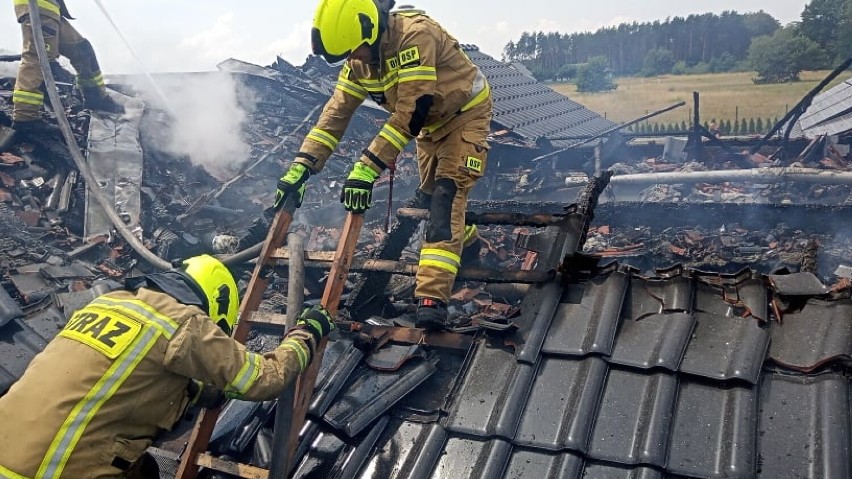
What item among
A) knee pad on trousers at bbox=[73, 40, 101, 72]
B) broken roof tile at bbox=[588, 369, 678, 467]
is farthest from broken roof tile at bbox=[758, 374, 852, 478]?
knee pad on trousers at bbox=[73, 40, 101, 72]

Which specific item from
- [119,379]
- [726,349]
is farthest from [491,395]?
[119,379]

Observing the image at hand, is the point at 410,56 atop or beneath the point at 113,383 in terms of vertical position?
atop

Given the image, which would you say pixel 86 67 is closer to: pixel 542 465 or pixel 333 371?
→ pixel 333 371

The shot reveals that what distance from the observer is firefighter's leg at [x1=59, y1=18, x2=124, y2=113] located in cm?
744

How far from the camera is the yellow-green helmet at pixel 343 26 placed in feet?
10.7

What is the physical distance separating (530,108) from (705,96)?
24.7m

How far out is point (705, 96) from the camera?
1219 inches

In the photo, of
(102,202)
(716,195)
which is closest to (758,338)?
(102,202)

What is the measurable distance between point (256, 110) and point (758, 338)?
968cm

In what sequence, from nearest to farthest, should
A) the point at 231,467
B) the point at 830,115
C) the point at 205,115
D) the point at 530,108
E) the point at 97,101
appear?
the point at 231,467 < the point at 97,101 < the point at 205,115 < the point at 530,108 < the point at 830,115

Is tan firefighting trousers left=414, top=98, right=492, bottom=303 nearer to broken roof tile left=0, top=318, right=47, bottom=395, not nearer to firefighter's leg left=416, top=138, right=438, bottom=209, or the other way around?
firefighter's leg left=416, top=138, right=438, bottom=209

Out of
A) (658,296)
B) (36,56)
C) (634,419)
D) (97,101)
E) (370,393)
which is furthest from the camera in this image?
(97,101)

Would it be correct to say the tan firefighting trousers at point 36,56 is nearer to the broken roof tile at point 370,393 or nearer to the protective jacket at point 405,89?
the protective jacket at point 405,89

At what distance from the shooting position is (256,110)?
1047cm
